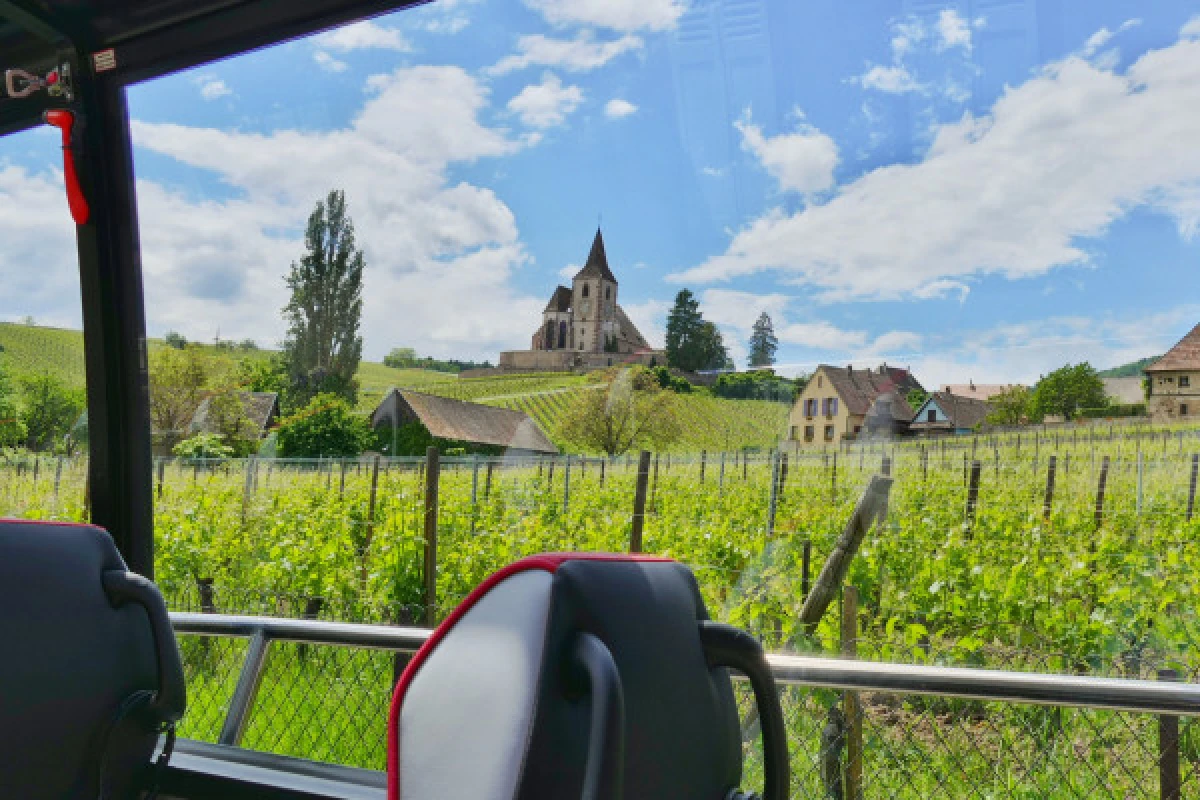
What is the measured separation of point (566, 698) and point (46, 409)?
8.47 ft

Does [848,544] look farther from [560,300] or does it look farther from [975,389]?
[560,300]

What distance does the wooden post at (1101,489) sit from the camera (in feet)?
5.32

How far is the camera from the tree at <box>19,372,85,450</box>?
271 centimetres

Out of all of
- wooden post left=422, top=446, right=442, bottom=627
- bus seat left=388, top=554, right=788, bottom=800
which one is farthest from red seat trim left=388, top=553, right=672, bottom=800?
wooden post left=422, top=446, right=442, bottom=627

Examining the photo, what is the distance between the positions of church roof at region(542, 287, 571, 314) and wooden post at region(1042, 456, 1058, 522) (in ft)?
3.26

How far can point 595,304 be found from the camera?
210 cm

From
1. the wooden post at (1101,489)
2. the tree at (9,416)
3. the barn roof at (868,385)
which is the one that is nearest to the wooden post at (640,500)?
the barn roof at (868,385)

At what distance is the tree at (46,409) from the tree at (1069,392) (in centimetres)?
232

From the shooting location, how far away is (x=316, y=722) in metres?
2.21

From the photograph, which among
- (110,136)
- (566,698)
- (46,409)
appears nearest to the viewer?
(566,698)

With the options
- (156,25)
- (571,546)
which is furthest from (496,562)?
(156,25)

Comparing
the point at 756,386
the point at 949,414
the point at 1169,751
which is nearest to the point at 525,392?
the point at 756,386

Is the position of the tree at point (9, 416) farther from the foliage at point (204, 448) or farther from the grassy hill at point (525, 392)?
the foliage at point (204, 448)

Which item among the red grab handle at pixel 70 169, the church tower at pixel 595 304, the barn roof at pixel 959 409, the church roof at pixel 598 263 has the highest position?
the red grab handle at pixel 70 169
